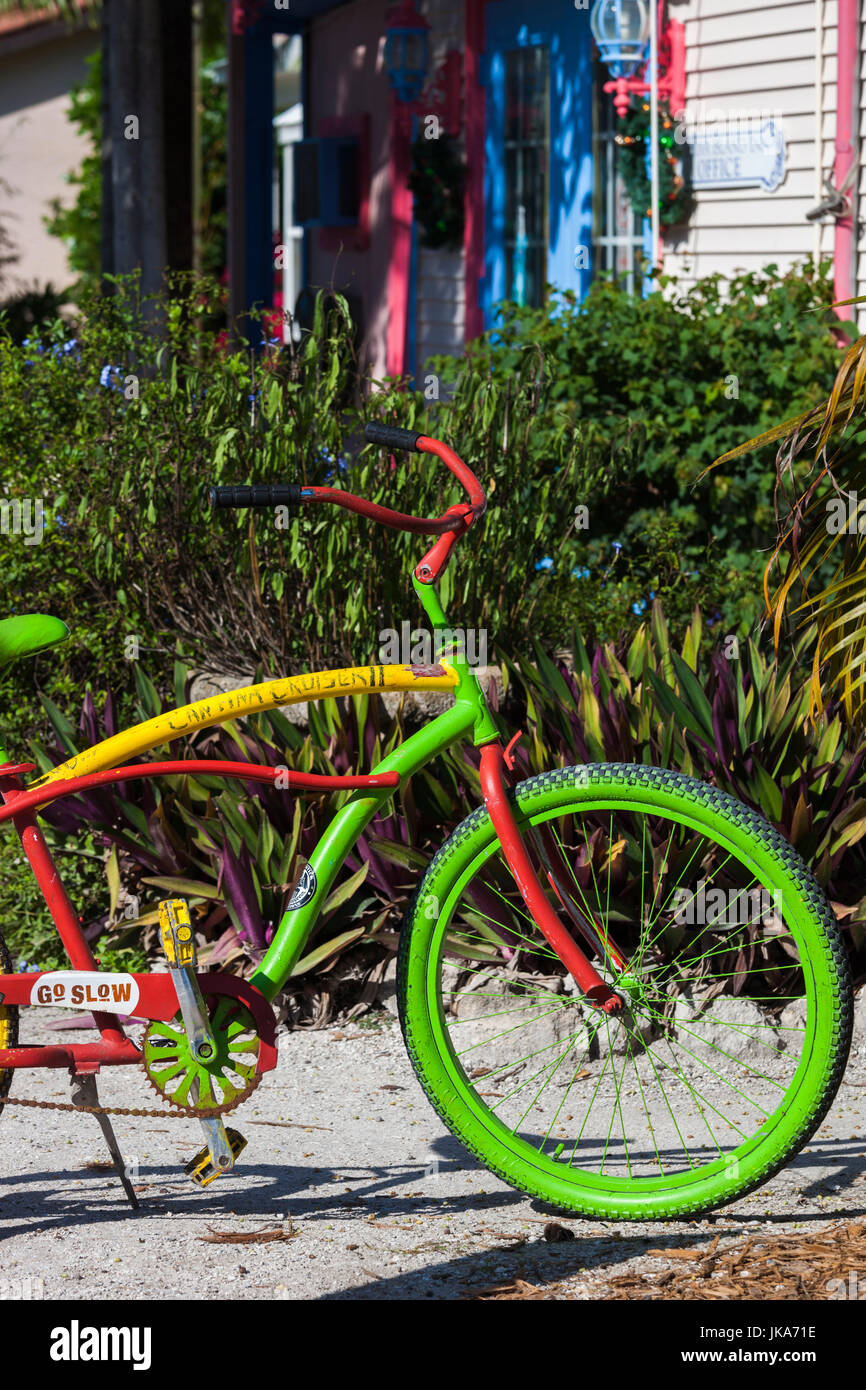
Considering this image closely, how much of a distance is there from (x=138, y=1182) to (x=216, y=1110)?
1.60 feet

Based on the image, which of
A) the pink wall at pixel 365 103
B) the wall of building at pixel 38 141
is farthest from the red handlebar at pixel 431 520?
the wall of building at pixel 38 141

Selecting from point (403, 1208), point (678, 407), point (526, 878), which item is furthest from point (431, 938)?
point (678, 407)

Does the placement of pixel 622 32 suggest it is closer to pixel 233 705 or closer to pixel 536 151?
pixel 536 151

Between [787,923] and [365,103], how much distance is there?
400 inches

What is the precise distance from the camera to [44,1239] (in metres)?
3.03

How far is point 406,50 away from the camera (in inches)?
390

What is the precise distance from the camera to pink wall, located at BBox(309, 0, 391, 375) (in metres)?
11.3

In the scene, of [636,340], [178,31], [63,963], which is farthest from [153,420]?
[178,31]

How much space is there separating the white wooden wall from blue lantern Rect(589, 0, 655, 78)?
0.72ft

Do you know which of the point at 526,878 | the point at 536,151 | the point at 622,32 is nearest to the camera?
the point at 526,878


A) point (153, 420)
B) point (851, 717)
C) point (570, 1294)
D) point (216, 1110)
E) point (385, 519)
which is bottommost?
point (570, 1294)

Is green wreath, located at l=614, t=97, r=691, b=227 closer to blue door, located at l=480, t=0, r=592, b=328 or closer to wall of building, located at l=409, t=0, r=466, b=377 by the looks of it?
blue door, located at l=480, t=0, r=592, b=328

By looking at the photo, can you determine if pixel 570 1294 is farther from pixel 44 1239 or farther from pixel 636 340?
pixel 636 340

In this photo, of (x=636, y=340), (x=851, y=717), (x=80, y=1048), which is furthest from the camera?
(x=636, y=340)
